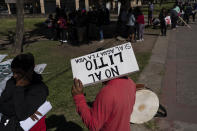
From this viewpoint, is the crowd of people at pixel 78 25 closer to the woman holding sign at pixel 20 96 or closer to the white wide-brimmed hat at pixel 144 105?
the white wide-brimmed hat at pixel 144 105

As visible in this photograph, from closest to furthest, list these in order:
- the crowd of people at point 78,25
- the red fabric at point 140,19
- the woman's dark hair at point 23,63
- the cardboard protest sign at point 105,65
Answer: the cardboard protest sign at point 105,65, the woman's dark hair at point 23,63, the red fabric at point 140,19, the crowd of people at point 78,25

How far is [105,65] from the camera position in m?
2.12

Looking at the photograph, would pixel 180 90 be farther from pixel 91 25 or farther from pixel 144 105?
pixel 91 25

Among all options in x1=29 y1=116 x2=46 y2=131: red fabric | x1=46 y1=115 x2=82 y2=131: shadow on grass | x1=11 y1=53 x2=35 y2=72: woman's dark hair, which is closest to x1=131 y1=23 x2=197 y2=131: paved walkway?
x1=46 y1=115 x2=82 y2=131: shadow on grass

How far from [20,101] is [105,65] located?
866mm

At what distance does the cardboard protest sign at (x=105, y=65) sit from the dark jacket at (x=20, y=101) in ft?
1.57

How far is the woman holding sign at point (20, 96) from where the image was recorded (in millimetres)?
2102

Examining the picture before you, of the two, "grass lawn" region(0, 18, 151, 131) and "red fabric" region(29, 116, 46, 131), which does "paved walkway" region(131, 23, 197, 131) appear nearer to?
"grass lawn" region(0, 18, 151, 131)

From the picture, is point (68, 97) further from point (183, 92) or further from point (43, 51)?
point (43, 51)

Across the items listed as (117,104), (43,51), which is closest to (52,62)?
(43,51)

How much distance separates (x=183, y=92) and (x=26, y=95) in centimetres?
457

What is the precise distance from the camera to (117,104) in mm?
1793

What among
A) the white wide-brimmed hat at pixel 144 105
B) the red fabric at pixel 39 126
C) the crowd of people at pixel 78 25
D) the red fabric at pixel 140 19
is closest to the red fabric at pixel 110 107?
the red fabric at pixel 39 126

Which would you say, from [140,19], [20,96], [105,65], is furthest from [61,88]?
[140,19]
